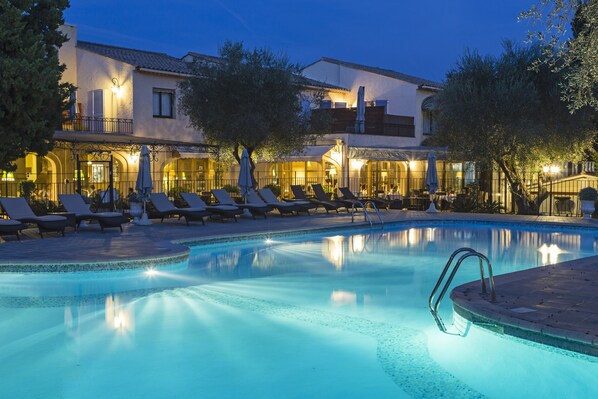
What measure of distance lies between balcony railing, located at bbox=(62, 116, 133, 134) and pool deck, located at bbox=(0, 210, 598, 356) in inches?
417

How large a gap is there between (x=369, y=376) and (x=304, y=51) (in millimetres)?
124845

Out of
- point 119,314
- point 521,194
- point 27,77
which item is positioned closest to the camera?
point 119,314

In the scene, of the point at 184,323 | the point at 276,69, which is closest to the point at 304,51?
the point at 276,69

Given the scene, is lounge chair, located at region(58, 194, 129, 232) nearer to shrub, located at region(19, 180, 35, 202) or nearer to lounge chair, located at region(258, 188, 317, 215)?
lounge chair, located at region(258, 188, 317, 215)

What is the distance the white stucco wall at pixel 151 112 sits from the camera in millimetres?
30141

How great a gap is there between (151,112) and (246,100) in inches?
338

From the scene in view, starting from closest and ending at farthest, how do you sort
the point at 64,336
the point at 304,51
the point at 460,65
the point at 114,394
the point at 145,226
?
the point at 114,394, the point at 64,336, the point at 145,226, the point at 460,65, the point at 304,51

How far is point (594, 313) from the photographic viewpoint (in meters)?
7.60

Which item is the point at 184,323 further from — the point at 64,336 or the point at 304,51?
the point at 304,51

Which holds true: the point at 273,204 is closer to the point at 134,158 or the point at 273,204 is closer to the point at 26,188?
the point at 26,188

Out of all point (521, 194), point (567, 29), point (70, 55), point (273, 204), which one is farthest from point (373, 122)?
point (567, 29)

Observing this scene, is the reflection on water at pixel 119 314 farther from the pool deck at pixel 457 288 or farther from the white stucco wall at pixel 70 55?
the white stucco wall at pixel 70 55

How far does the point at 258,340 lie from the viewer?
27.4 ft

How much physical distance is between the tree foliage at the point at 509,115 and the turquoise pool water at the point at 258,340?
30.8 ft
